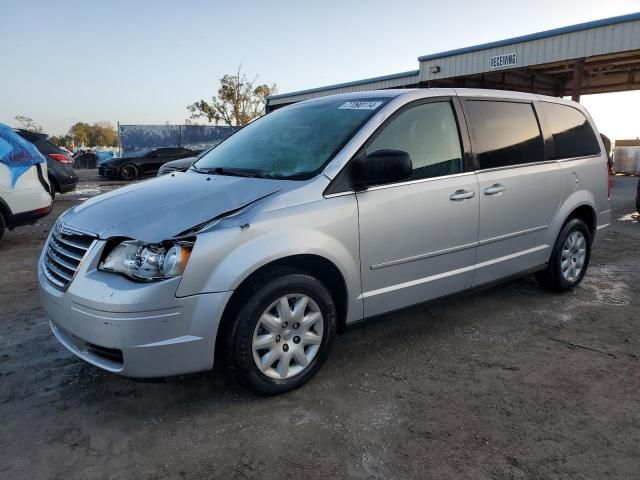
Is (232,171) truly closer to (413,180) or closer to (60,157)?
(413,180)

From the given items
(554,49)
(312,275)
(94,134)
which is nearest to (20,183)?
(312,275)

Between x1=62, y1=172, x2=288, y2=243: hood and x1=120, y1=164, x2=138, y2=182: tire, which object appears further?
x1=120, y1=164, x2=138, y2=182: tire

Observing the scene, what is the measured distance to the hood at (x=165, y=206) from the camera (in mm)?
2451

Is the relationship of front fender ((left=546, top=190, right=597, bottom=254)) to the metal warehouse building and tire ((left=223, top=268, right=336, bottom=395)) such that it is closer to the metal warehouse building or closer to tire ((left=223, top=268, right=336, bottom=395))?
tire ((left=223, top=268, right=336, bottom=395))

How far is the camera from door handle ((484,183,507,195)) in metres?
3.57

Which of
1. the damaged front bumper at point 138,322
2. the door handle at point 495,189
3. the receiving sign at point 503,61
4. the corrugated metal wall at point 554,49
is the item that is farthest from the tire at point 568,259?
the receiving sign at point 503,61

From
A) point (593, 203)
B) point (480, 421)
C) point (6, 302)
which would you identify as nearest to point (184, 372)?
point (480, 421)

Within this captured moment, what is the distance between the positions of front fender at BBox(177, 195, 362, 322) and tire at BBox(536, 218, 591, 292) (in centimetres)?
237

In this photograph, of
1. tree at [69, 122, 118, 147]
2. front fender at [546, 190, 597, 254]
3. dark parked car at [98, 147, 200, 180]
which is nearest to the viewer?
front fender at [546, 190, 597, 254]

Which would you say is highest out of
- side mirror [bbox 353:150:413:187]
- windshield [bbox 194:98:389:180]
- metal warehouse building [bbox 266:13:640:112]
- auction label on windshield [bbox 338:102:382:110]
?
metal warehouse building [bbox 266:13:640:112]

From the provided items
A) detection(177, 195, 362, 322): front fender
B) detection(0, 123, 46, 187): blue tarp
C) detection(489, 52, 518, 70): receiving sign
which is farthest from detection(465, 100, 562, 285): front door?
detection(489, 52, 518, 70): receiving sign

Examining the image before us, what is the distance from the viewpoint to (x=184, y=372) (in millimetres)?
2438

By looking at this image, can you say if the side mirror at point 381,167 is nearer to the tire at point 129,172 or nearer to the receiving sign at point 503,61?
the receiving sign at point 503,61

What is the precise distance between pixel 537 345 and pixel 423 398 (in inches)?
48.2
